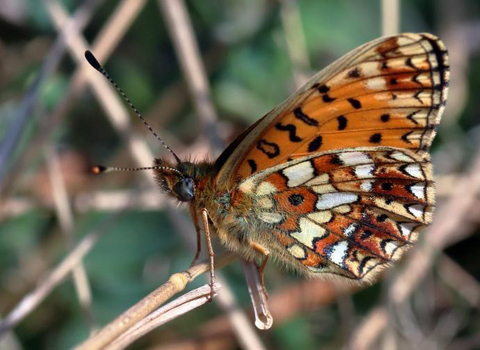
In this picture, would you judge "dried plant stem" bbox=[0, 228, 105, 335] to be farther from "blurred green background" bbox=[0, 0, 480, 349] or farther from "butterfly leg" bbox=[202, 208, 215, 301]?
"butterfly leg" bbox=[202, 208, 215, 301]

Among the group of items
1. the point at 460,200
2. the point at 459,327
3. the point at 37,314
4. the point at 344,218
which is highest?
the point at 37,314

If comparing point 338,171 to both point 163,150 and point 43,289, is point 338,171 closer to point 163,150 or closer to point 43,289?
point 43,289

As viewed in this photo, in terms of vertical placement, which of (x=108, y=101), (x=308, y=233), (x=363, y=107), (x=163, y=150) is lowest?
(x=308, y=233)

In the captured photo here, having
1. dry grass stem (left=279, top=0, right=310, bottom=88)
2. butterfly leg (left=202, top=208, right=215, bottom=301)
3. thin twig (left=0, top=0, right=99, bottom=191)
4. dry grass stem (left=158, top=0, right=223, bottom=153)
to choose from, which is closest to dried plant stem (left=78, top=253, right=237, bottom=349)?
butterfly leg (left=202, top=208, right=215, bottom=301)

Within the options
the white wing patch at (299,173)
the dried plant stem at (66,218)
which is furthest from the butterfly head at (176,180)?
the dried plant stem at (66,218)

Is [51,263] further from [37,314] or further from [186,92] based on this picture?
[186,92]

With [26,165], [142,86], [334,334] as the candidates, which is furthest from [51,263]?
[334,334]

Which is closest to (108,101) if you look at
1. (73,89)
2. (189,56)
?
(73,89)
